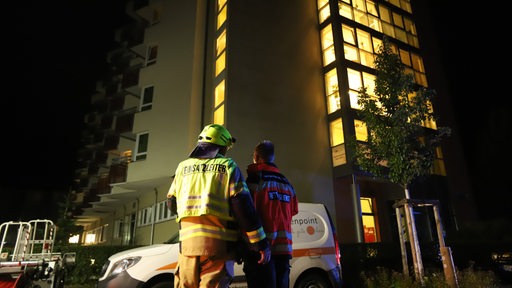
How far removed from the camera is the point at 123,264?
194 inches

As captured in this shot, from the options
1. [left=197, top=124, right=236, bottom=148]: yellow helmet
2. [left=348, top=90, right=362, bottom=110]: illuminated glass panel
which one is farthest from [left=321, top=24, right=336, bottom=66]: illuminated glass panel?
[left=197, top=124, right=236, bottom=148]: yellow helmet

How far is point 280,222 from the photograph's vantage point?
332 centimetres

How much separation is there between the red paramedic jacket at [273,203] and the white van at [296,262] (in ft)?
7.91

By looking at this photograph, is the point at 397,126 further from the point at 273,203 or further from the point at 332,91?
the point at 332,91

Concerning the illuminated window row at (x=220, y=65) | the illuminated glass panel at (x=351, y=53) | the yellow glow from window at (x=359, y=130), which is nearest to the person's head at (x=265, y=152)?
the illuminated window row at (x=220, y=65)

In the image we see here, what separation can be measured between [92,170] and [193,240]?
3037 centimetres

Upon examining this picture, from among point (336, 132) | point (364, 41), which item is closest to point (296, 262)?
point (336, 132)

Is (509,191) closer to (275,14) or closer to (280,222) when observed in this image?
(275,14)

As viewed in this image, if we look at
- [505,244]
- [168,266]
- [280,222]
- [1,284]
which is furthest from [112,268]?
[505,244]

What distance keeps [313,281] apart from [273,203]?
10.4 ft

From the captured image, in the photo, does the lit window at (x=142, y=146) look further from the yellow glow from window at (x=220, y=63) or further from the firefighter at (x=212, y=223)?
the firefighter at (x=212, y=223)

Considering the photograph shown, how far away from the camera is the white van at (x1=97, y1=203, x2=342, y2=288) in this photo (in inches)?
189

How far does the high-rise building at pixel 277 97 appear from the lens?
1484cm

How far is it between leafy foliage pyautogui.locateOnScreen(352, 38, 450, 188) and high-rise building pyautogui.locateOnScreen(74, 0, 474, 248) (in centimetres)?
602
